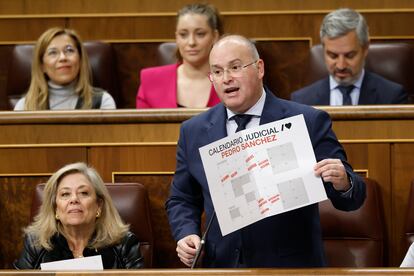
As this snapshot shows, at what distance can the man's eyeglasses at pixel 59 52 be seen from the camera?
2354 mm

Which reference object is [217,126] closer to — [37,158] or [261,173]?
[261,173]

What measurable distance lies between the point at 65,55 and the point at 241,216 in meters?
1.07

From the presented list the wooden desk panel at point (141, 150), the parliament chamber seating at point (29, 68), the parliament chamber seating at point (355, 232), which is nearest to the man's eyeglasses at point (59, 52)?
the parliament chamber seating at point (29, 68)

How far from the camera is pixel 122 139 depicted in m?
1.95

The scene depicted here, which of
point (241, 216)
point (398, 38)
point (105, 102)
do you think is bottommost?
point (241, 216)

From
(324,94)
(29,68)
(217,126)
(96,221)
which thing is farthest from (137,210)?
(29,68)

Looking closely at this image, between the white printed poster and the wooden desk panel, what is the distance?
506 millimetres

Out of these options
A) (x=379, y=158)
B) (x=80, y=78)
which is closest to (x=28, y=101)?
(x=80, y=78)

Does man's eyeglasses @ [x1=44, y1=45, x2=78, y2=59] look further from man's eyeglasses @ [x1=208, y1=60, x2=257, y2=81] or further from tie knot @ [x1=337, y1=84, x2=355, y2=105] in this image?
man's eyeglasses @ [x1=208, y1=60, x2=257, y2=81]

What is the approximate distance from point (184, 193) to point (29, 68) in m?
1.09

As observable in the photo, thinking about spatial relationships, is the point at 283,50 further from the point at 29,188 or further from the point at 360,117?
the point at 29,188

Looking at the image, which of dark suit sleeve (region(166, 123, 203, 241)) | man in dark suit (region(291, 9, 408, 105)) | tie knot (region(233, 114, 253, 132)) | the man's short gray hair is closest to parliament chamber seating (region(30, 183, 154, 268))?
dark suit sleeve (region(166, 123, 203, 241))

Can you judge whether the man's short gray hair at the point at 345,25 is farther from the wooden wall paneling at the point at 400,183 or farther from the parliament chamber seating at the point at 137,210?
the parliament chamber seating at the point at 137,210

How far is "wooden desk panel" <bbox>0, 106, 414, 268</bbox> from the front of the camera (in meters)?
1.90
